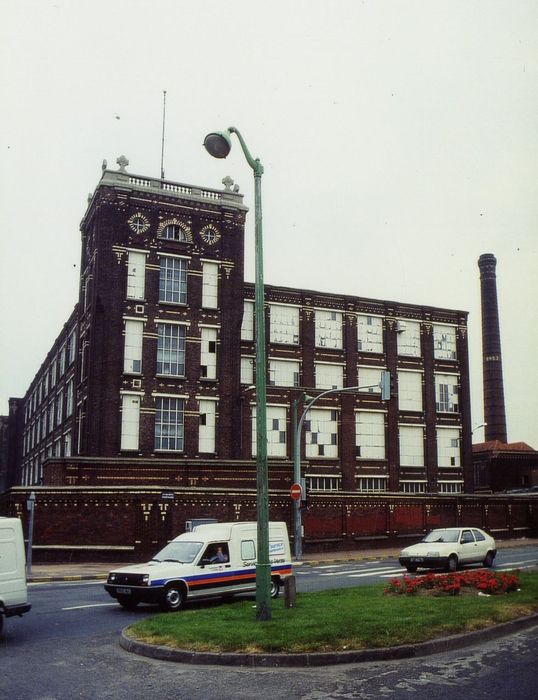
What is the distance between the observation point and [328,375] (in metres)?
51.6

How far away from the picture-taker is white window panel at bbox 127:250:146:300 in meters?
42.7

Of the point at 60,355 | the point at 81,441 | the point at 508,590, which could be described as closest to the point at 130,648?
the point at 508,590

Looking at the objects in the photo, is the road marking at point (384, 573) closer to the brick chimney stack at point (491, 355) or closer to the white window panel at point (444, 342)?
the white window panel at point (444, 342)

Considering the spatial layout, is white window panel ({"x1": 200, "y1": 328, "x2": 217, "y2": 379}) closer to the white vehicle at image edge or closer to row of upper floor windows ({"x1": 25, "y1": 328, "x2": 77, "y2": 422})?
row of upper floor windows ({"x1": 25, "y1": 328, "x2": 77, "y2": 422})

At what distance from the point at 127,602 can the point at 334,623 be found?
21.2ft

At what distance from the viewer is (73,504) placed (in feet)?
103

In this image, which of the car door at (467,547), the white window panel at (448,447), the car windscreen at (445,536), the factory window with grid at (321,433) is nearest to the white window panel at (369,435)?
the factory window with grid at (321,433)

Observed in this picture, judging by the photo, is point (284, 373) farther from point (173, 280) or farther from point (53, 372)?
point (53, 372)

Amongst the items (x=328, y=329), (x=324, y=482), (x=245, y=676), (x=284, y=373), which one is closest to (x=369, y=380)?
(x=328, y=329)

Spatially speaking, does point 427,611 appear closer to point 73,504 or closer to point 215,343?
point 73,504

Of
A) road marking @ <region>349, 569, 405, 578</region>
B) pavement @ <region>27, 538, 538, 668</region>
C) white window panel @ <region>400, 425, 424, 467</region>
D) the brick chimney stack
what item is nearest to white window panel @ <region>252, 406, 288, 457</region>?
white window panel @ <region>400, 425, 424, 467</region>

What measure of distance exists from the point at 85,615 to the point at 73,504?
16.2 metres

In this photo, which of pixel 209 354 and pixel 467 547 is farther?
pixel 209 354

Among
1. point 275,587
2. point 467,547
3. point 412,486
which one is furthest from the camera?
point 412,486
